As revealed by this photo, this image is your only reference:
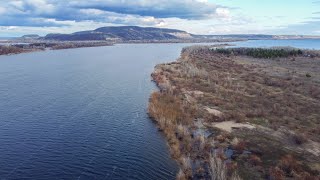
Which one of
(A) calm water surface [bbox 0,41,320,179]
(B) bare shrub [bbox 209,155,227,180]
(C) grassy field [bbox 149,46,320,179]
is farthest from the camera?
(A) calm water surface [bbox 0,41,320,179]

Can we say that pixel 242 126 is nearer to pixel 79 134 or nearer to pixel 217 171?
Answer: pixel 217 171

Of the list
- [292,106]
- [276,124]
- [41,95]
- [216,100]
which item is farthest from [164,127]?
[41,95]

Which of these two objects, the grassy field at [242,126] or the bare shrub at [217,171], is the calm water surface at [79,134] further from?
the bare shrub at [217,171]

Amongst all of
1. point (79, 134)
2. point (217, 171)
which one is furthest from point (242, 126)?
point (79, 134)

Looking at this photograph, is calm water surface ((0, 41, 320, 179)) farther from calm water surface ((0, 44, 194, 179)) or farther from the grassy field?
the grassy field

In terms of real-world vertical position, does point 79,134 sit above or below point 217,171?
below

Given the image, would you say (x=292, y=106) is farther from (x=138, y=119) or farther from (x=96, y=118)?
(x=96, y=118)

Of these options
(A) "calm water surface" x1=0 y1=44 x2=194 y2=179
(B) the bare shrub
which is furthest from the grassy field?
(A) "calm water surface" x1=0 y1=44 x2=194 y2=179

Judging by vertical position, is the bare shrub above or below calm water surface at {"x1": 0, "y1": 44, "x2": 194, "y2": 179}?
above

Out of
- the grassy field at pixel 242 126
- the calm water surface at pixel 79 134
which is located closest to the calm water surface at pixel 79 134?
the calm water surface at pixel 79 134
